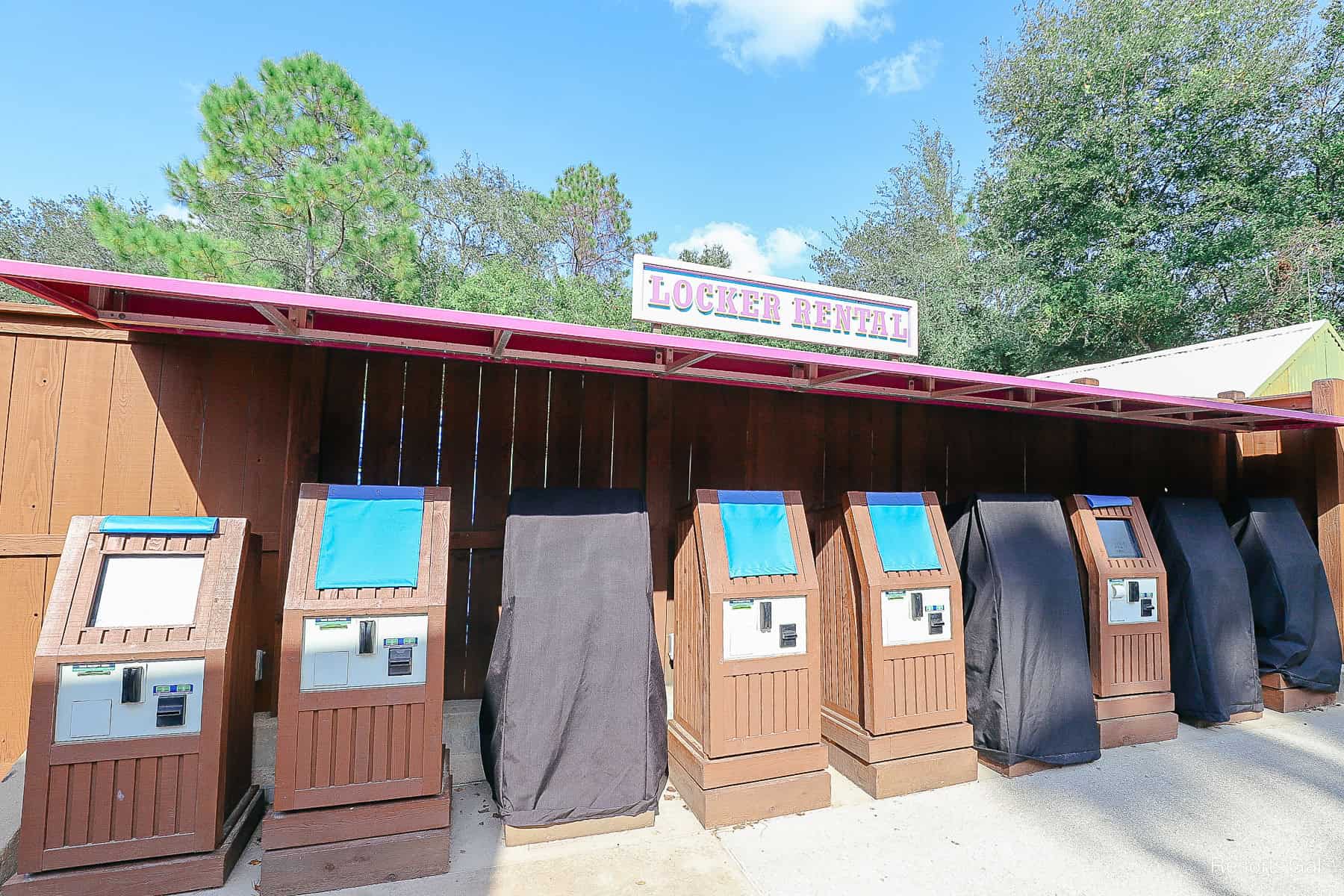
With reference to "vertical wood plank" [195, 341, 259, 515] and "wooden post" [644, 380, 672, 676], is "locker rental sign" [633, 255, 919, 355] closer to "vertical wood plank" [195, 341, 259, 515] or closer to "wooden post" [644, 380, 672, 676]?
"wooden post" [644, 380, 672, 676]

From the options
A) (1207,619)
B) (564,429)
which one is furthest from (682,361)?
(1207,619)

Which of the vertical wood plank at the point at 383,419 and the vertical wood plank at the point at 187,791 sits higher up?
the vertical wood plank at the point at 383,419

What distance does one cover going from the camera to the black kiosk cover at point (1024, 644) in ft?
10.7

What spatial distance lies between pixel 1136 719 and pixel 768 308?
10.9 feet

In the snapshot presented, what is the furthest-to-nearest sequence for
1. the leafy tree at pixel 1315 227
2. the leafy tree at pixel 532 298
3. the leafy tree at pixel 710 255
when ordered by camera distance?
the leafy tree at pixel 710 255 < the leafy tree at pixel 532 298 < the leafy tree at pixel 1315 227

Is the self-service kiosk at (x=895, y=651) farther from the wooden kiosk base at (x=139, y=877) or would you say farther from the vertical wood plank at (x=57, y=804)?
the vertical wood plank at (x=57, y=804)

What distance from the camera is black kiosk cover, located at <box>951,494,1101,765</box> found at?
10.7 feet

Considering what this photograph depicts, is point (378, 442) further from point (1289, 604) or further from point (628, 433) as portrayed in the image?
point (1289, 604)

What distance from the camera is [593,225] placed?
774 inches

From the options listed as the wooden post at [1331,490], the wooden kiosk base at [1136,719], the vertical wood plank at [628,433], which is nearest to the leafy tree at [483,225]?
the vertical wood plank at [628,433]

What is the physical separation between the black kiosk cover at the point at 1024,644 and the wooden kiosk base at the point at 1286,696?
1.99 meters

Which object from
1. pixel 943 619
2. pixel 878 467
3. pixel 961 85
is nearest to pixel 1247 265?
pixel 961 85

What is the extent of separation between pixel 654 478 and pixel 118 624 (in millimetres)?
2423

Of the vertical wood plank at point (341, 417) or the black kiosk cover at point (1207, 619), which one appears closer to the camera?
the vertical wood plank at point (341, 417)
